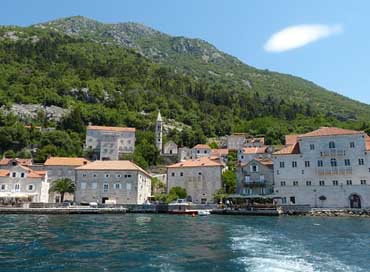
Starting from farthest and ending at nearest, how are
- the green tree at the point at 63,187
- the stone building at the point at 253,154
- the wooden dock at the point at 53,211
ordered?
1. the stone building at the point at 253,154
2. the green tree at the point at 63,187
3. the wooden dock at the point at 53,211

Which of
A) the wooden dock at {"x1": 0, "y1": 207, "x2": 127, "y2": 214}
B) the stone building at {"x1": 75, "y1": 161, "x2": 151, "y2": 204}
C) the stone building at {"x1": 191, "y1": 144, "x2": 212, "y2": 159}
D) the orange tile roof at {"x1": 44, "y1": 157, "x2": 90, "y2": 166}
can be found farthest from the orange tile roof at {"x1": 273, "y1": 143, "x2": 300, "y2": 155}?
the stone building at {"x1": 191, "y1": 144, "x2": 212, "y2": 159}

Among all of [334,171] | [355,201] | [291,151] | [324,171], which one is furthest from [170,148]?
[355,201]

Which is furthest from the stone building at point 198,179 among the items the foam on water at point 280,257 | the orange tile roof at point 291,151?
the foam on water at point 280,257

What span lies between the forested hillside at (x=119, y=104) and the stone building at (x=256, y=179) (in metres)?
33.5

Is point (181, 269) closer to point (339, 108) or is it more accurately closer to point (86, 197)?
point (86, 197)

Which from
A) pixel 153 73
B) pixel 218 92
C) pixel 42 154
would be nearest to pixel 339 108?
pixel 218 92

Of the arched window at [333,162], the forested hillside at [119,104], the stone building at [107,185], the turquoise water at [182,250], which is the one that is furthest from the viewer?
the forested hillside at [119,104]

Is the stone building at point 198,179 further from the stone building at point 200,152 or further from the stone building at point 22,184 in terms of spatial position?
the stone building at point 200,152

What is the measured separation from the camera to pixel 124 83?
557 ft

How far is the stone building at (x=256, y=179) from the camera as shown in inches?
2506

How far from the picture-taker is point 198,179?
6662cm

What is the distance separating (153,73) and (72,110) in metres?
72.2

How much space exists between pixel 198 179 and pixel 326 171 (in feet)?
72.0

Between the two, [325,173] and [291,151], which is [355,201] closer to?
[325,173]
